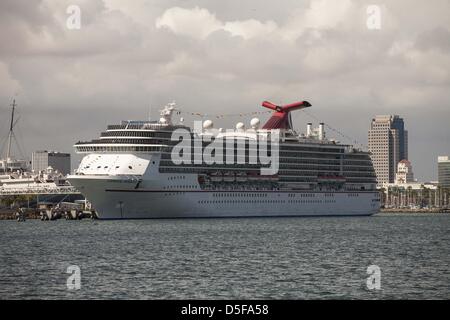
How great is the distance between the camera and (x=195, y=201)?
11200cm

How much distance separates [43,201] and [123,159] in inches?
3596

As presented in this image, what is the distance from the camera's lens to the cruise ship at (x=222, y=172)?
350 ft

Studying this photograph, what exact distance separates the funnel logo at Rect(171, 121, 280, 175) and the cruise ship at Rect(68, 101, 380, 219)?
120 mm

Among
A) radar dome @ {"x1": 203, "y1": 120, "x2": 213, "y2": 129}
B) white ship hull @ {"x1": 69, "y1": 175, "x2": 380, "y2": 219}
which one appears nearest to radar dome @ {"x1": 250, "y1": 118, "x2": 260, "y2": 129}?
radar dome @ {"x1": 203, "y1": 120, "x2": 213, "y2": 129}

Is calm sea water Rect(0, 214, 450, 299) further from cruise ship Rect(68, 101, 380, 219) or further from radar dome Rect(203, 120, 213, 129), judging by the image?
radar dome Rect(203, 120, 213, 129)

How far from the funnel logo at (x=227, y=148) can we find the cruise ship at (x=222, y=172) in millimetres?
120

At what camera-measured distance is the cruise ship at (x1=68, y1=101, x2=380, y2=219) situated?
4205 inches

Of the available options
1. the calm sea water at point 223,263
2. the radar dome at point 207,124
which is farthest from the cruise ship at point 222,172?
the calm sea water at point 223,263

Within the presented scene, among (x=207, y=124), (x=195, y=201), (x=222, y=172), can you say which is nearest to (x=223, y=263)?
(x=195, y=201)

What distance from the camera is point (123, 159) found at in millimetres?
107688

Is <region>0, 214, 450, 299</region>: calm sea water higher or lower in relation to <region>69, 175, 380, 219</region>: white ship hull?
lower

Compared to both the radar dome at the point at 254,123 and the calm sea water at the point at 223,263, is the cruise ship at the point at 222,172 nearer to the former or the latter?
the radar dome at the point at 254,123
